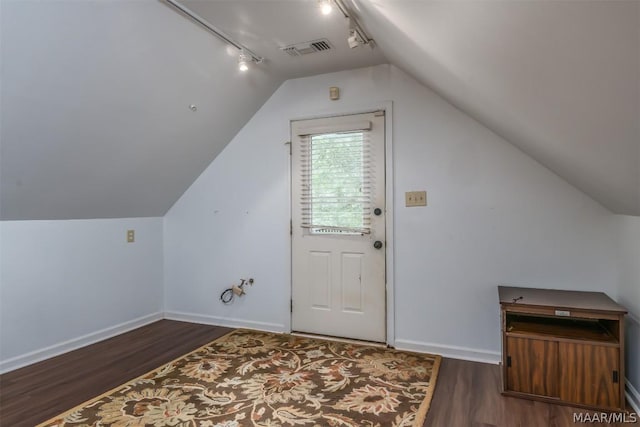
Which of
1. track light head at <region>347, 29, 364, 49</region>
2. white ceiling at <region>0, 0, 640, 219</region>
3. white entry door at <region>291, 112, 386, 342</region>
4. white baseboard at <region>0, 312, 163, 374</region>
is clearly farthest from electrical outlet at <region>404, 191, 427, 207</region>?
white baseboard at <region>0, 312, 163, 374</region>

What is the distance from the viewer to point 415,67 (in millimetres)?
2707

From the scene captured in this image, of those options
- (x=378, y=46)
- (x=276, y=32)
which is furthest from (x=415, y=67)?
(x=276, y=32)

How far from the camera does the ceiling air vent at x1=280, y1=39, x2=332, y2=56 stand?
2850mm

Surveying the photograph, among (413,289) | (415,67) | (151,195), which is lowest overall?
(413,289)

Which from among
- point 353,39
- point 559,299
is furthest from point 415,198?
point 353,39

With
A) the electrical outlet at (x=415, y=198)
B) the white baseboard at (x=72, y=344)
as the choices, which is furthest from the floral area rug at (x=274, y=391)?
the electrical outlet at (x=415, y=198)

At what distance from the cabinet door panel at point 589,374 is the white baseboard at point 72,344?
373cm

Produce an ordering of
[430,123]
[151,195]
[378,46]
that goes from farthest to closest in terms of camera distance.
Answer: [151,195] → [430,123] → [378,46]

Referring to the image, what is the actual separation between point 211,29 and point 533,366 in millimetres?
3102

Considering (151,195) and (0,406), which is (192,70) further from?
(0,406)

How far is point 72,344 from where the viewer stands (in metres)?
3.18

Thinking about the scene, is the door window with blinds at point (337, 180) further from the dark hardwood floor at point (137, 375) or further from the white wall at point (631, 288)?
the white wall at point (631, 288)

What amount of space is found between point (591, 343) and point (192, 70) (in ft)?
10.8

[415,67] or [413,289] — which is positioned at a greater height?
[415,67]
